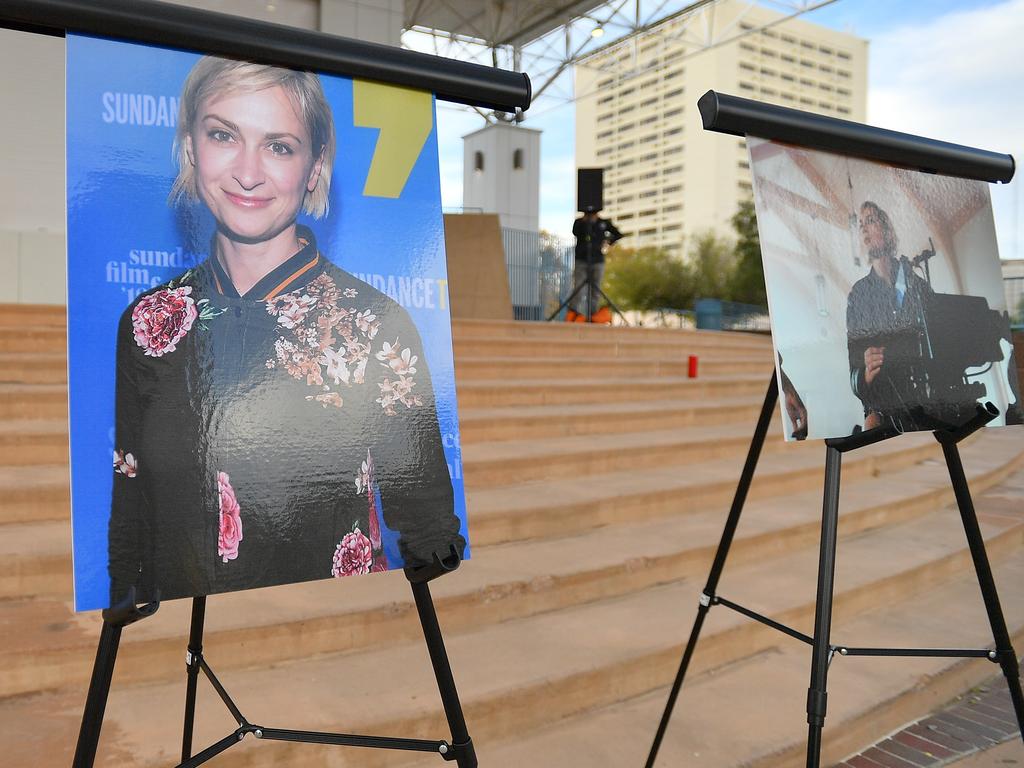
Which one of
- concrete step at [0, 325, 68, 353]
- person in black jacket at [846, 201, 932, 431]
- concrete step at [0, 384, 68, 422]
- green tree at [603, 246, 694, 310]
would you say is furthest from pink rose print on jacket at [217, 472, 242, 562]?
green tree at [603, 246, 694, 310]

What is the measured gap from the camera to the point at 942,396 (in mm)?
2078

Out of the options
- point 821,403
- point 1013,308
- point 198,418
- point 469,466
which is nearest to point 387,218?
point 198,418

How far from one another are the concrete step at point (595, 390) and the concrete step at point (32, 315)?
123 inches

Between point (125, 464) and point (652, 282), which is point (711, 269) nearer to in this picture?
point (652, 282)

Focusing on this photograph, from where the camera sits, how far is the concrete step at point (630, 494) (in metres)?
3.79

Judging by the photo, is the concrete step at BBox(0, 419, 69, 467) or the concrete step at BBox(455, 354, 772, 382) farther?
the concrete step at BBox(455, 354, 772, 382)

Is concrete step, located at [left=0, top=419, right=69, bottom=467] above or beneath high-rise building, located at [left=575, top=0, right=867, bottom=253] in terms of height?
beneath

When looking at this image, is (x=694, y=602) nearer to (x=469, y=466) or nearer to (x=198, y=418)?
(x=469, y=466)

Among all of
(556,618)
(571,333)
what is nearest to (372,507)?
(556,618)

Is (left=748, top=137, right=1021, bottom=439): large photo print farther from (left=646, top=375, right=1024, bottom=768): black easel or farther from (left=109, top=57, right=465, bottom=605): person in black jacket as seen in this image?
(left=109, top=57, right=465, bottom=605): person in black jacket

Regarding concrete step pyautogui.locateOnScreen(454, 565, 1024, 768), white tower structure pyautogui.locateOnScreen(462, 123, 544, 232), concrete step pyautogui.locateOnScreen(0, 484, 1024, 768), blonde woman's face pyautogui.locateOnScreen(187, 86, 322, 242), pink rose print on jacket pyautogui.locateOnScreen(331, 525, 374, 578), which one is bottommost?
concrete step pyautogui.locateOnScreen(454, 565, 1024, 768)

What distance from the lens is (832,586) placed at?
5.74 ft

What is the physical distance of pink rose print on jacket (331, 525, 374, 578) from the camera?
4.48ft

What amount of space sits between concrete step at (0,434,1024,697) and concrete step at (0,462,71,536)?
0.57 m
